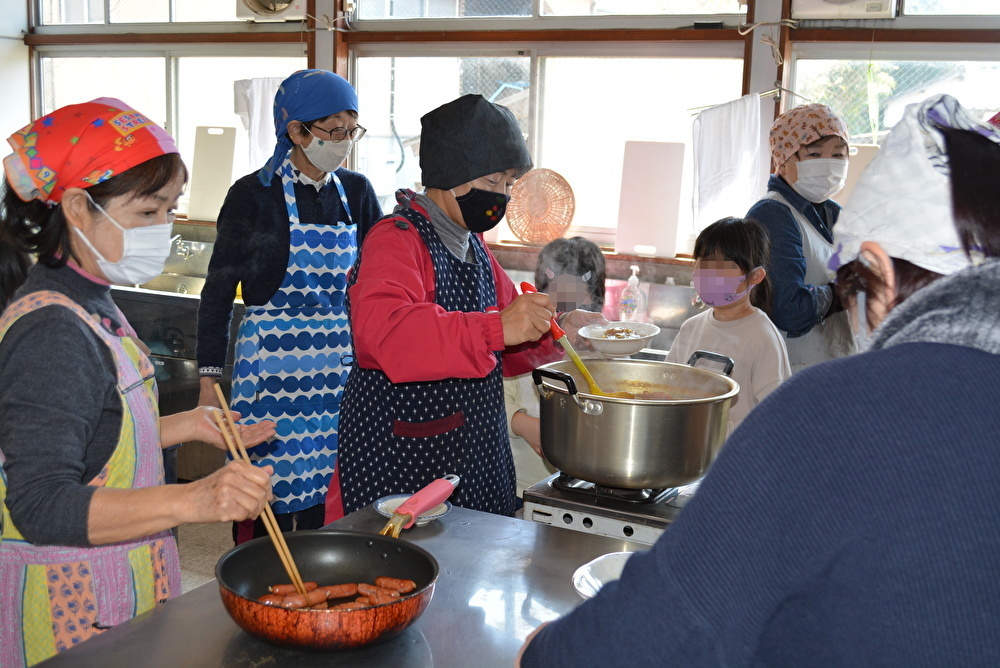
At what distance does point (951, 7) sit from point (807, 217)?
1.43m

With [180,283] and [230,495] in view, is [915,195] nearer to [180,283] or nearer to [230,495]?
[230,495]

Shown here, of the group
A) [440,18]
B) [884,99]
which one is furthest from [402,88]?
[884,99]

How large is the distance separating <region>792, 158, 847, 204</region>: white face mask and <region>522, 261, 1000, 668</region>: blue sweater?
2.57 meters

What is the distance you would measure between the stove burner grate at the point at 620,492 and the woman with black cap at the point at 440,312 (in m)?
0.19

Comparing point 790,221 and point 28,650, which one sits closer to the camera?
point 28,650

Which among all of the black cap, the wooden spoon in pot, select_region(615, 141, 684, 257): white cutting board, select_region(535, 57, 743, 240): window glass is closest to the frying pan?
the wooden spoon in pot

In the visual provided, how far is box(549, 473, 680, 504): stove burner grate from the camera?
2.02 m

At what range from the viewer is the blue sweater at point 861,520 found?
0.72 metres

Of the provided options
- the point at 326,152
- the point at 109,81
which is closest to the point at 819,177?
the point at 326,152

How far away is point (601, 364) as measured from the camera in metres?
2.20

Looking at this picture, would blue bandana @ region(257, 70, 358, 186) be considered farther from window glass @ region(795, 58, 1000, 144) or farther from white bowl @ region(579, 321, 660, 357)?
window glass @ region(795, 58, 1000, 144)

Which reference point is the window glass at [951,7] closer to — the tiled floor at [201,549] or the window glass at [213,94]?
the window glass at [213,94]

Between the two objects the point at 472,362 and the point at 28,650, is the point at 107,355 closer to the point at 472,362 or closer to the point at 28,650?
the point at 28,650

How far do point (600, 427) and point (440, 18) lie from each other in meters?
3.57
